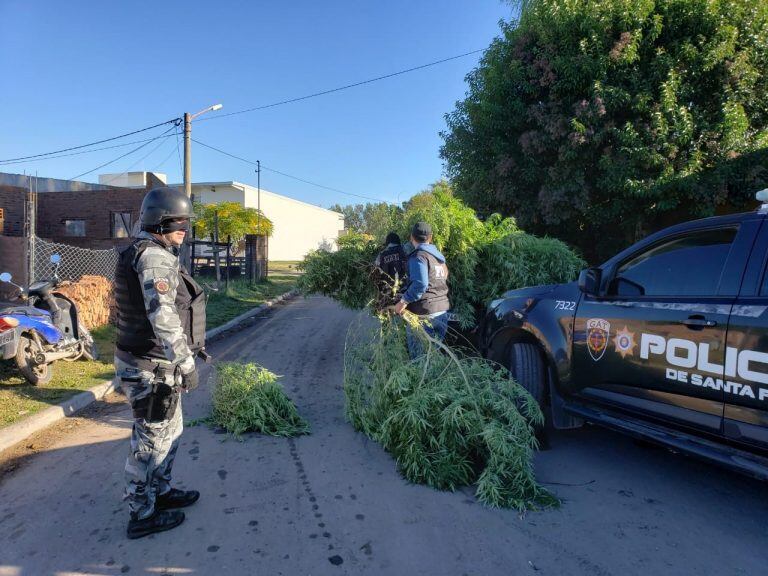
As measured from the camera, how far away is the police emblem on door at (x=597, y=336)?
3.80m

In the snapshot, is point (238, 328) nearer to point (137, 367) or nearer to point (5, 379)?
point (5, 379)

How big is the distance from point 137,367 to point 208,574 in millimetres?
1196

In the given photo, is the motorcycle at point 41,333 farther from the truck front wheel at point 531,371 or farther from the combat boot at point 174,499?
the truck front wheel at point 531,371

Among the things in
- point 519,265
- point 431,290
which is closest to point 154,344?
point 431,290

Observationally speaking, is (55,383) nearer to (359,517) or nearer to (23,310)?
(23,310)

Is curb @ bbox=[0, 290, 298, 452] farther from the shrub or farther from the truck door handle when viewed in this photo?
the truck door handle

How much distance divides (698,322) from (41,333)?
6282mm

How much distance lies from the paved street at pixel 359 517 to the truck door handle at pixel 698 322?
3.99ft

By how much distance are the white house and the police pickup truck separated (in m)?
35.7

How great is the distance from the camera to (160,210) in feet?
10.3

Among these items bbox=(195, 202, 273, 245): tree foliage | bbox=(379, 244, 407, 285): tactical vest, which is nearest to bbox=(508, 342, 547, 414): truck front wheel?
bbox=(379, 244, 407, 285): tactical vest

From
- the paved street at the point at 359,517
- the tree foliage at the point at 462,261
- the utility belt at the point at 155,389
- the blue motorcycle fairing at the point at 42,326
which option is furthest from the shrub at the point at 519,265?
the blue motorcycle fairing at the point at 42,326

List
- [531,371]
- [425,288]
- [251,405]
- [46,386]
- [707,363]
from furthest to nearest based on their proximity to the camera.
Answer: [46,386] → [425,288] → [251,405] → [531,371] → [707,363]

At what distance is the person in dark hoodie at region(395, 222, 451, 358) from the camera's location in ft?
16.5
